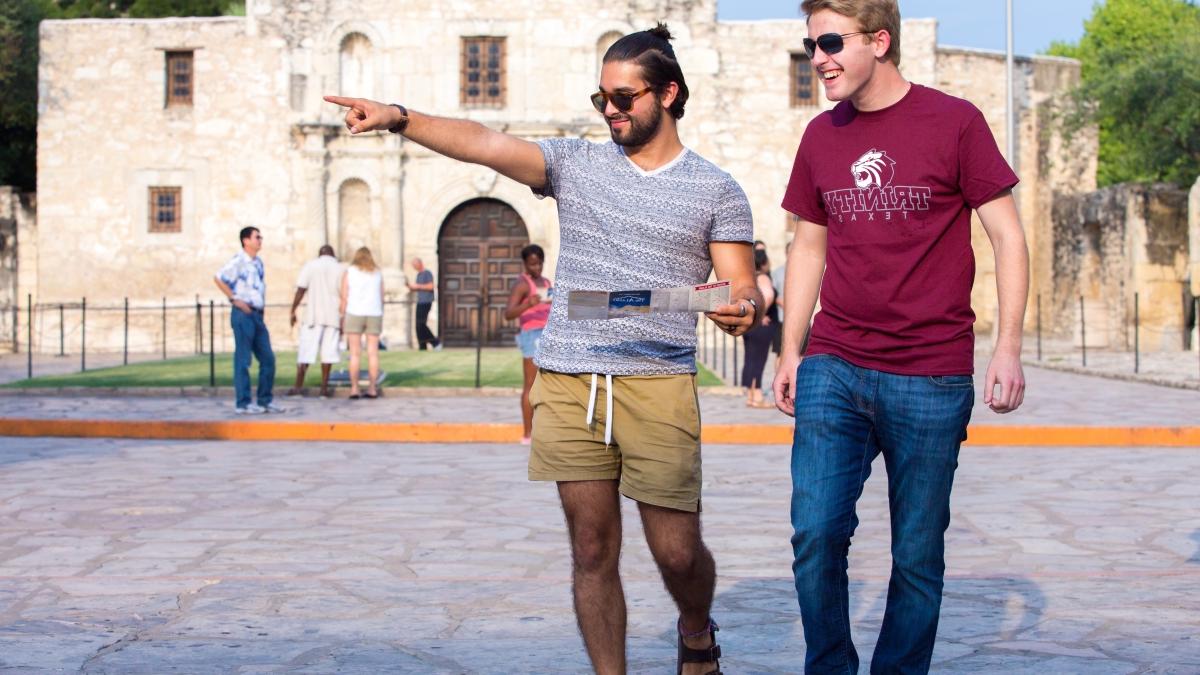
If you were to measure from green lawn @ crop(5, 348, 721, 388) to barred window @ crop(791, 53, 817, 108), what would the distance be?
8.09 m

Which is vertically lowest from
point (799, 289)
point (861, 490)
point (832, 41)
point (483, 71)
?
point (861, 490)

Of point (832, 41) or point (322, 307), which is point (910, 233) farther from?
point (322, 307)

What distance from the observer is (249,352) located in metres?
13.7

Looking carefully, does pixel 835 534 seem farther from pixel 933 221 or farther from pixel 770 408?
pixel 770 408

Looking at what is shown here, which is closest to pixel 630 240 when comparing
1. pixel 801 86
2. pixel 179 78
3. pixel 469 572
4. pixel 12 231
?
pixel 469 572

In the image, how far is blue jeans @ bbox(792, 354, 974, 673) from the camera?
12.5 ft

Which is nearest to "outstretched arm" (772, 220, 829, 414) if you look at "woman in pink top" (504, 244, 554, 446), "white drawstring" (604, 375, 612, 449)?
"white drawstring" (604, 375, 612, 449)

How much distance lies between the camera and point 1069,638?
4.96m

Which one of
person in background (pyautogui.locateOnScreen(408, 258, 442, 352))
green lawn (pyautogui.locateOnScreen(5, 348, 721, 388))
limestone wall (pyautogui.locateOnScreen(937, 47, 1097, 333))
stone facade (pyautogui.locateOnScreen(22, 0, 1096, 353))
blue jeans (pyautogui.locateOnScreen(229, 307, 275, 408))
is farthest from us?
limestone wall (pyautogui.locateOnScreen(937, 47, 1097, 333))

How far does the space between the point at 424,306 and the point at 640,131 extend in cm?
2345

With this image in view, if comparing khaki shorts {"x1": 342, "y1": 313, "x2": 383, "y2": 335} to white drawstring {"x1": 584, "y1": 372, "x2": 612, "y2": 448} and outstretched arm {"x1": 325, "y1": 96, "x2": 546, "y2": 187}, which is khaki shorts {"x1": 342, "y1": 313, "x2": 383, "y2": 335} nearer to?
outstretched arm {"x1": 325, "y1": 96, "x2": 546, "y2": 187}

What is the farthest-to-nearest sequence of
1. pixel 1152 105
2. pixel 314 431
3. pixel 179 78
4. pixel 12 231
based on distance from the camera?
pixel 12 231, pixel 179 78, pixel 1152 105, pixel 314 431

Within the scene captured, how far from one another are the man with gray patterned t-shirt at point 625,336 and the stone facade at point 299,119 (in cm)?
2458

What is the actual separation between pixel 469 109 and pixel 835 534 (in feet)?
84.5
